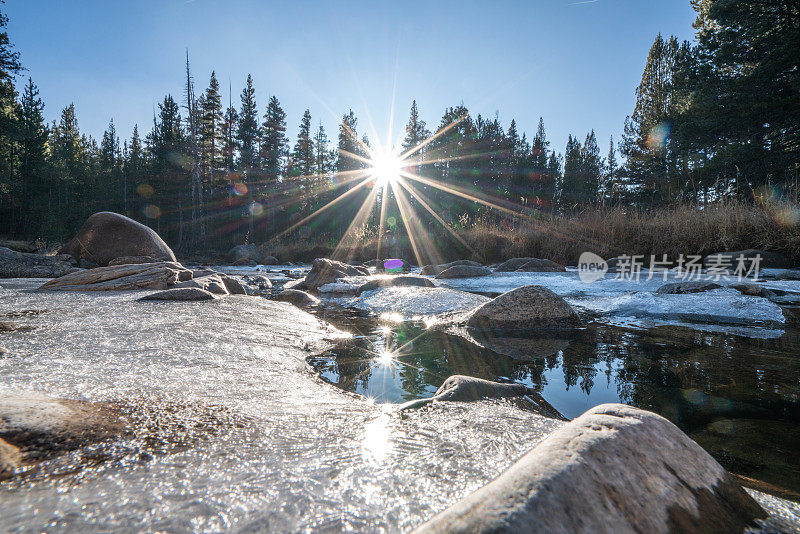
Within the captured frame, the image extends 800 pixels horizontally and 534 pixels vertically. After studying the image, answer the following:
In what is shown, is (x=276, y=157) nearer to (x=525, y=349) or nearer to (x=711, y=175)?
(x=711, y=175)

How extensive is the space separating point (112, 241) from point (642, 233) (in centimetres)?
1364

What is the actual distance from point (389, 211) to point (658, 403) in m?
38.6

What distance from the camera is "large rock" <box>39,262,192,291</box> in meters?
4.74

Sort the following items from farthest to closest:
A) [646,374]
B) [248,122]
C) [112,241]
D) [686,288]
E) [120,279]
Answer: [248,122] → [112,241] → [120,279] → [686,288] → [646,374]

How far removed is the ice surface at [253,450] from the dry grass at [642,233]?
9.81 metres

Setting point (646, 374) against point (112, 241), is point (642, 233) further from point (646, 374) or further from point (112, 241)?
point (112, 241)

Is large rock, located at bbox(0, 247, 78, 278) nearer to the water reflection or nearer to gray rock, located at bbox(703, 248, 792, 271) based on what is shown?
the water reflection

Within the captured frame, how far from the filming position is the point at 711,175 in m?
→ 15.3

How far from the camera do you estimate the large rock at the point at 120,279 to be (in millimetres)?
4742

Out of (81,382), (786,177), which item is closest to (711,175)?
(786,177)

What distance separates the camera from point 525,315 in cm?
338

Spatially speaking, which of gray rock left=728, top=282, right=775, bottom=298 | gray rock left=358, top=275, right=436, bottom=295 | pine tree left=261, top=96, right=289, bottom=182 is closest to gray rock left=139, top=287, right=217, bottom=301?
gray rock left=358, top=275, right=436, bottom=295

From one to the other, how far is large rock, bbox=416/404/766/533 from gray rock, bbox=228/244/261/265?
716 inches

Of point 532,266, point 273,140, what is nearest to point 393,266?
point 532,266
